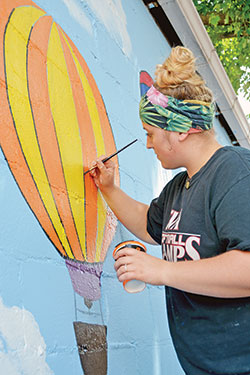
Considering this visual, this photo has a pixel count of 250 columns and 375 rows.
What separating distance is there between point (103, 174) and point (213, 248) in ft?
2.30

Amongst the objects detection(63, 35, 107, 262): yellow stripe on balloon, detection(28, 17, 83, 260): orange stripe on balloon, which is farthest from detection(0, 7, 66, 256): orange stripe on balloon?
detection(63, 35, 107, 262): yellow stripe on balloon

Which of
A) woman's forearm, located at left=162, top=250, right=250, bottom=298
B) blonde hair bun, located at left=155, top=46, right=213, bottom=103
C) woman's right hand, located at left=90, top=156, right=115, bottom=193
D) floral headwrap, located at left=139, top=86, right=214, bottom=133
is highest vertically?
blonde hair bun, located at left=155, top=46, right=213, bottom=103

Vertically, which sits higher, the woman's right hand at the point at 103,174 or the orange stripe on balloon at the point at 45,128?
the orange stripe on balloon at the point at 45,128

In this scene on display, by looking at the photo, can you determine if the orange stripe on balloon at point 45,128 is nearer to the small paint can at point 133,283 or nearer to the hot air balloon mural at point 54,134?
the hot air balloon mural at point 54,134

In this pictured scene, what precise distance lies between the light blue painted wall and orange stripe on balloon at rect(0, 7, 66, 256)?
4 centimetres

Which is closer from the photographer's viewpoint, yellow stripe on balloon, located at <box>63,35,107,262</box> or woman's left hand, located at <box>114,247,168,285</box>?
woman's left hand, located at <box>114,247,168,285</box>

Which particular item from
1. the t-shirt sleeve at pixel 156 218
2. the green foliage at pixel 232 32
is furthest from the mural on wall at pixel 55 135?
the green foliage at pixel 232 32

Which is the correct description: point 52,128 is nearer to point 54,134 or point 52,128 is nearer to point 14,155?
point 54,134

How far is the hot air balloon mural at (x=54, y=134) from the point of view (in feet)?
5.72

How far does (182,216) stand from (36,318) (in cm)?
71

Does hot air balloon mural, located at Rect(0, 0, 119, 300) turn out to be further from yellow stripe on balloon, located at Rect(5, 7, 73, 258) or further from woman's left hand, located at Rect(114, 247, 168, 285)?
A: woman's left hand, located at Rect(114, 247, 168, 285)

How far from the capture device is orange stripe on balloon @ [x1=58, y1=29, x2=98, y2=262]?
85.7 inches

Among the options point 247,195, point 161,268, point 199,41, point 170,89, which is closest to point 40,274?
point 161,268

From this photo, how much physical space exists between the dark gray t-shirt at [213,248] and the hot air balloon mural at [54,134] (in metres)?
0.39
